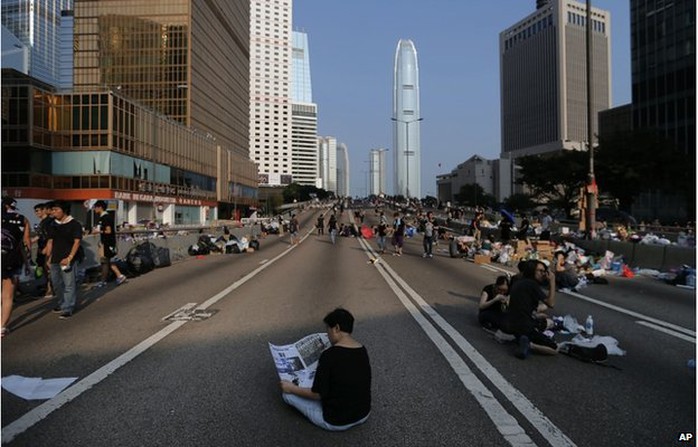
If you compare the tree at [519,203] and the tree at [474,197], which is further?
the tree at [474,197]

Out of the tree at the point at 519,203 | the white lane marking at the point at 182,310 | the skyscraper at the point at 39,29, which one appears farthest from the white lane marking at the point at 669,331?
the skyscraper at the point at 39,29

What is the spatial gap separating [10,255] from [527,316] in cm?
691

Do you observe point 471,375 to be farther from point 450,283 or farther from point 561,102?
point 561,102

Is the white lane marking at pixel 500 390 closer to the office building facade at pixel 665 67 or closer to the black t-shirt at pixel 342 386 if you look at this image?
the black t-shirt at pixel 342 386

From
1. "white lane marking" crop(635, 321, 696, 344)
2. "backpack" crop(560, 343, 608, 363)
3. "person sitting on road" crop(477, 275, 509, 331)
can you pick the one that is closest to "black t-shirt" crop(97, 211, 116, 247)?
"person sitting on road" crop(477, 275, 509, 331)

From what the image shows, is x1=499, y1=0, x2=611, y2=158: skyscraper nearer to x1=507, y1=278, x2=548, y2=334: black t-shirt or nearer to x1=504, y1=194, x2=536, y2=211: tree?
x1=504, y1=194, x2=536, y2=211: tree

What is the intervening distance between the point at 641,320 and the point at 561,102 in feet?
521

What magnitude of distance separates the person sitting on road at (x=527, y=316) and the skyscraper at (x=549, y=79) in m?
133

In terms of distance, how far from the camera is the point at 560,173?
177 feet

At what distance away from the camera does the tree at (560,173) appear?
52125mm

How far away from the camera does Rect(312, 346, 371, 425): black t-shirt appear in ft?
13.8

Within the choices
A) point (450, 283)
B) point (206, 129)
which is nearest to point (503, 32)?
point (206, 129)

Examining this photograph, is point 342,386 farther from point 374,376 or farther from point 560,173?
point 560,173

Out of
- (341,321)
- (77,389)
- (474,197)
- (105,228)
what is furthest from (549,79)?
(77,389)
